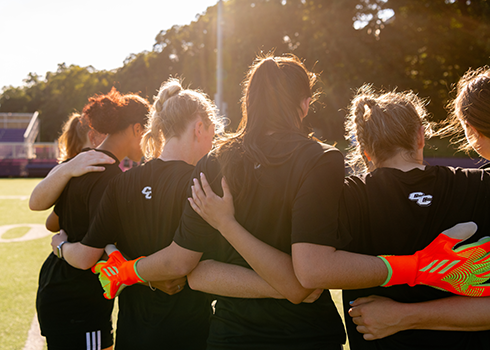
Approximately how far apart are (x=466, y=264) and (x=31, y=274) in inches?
237

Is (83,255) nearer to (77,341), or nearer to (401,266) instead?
(77,341)

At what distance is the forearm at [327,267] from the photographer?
129 centimetres

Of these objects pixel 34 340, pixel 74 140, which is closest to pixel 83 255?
pixel 74 140

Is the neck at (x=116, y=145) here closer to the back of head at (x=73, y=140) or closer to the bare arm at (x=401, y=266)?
the back of head at (x=73, y=140)

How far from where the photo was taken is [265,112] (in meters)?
1.51

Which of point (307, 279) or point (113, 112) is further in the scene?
point (113, 112)

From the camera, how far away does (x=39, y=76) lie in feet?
231

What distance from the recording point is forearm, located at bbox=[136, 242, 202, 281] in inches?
63.7

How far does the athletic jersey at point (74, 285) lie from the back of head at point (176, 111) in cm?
46

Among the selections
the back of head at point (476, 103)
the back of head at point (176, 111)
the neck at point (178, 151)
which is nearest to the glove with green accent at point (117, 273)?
the neck at point (178, 151)

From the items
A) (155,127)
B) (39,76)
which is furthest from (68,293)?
(39,76)

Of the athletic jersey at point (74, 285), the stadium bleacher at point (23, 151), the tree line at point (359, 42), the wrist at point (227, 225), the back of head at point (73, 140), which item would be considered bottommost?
the stadium bleacher at point (23, 151)

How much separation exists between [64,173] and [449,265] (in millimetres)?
2163

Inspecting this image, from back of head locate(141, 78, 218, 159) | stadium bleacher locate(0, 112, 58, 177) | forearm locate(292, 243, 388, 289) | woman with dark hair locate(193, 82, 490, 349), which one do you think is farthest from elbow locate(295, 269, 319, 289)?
stadium bleacher locate(0, 112, 58, 177)
